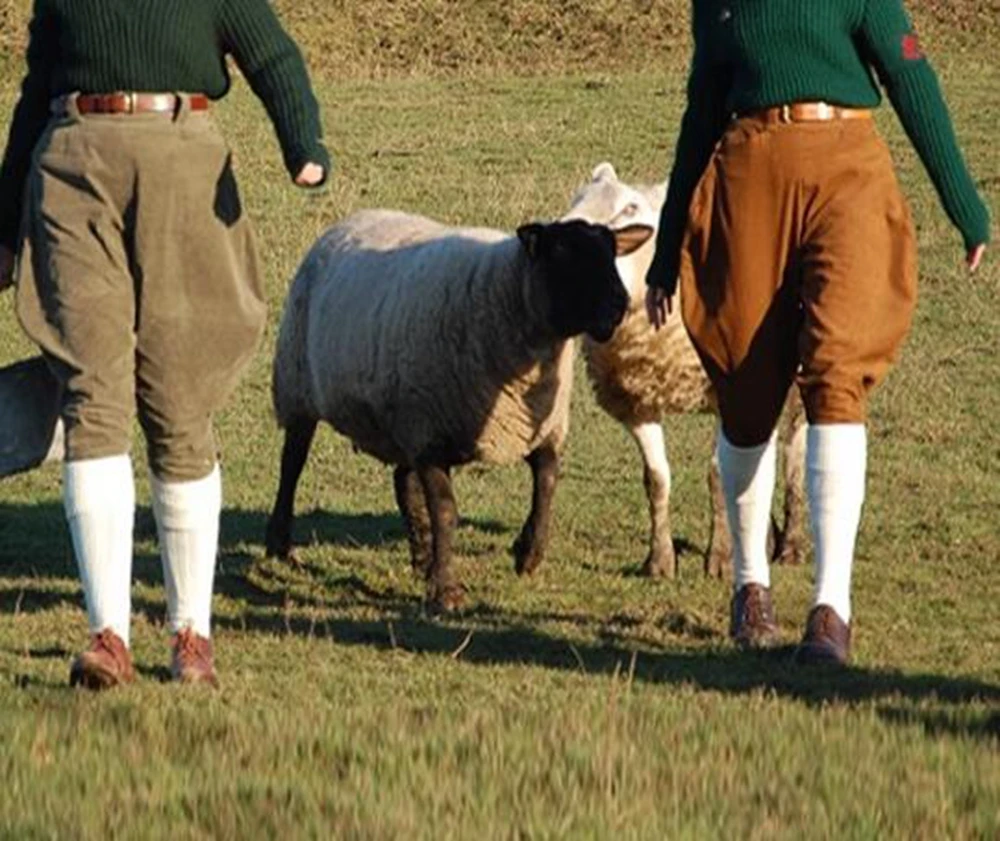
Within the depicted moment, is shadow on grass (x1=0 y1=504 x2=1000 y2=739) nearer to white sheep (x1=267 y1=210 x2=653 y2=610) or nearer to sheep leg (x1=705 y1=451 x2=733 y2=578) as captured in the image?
white sheep (x1=267 y1=210 x2=653 y2=610)

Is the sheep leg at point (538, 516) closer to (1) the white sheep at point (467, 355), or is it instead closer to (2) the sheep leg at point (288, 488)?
(1) the white sheep at point (467, 355)

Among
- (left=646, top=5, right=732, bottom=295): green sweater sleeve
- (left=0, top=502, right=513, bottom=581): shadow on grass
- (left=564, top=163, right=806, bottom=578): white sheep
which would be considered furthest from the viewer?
(left=0, top=502, right=513, bottom=581): shadow on grass

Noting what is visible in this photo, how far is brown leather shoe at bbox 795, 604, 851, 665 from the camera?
8.35m

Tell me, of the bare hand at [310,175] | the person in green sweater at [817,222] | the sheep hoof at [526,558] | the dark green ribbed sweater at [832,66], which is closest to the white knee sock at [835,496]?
the person in green sweater at [817,222]

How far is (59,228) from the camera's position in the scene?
7.54 meters

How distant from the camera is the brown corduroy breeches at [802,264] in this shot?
27.4 feet

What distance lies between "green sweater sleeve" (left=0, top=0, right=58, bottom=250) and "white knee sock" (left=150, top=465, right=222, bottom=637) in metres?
0.87

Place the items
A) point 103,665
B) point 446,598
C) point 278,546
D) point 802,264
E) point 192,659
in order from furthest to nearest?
point 278,546, point 446,598, point 802,264, point 192,659, point 103,665

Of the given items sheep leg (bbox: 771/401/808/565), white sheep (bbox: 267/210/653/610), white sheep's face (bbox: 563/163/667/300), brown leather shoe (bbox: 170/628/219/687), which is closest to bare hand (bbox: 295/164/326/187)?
brown leather shoe (bbox: 170/628/219/687)

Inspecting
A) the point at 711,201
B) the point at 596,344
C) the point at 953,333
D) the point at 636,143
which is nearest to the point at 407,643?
the point at 711,201

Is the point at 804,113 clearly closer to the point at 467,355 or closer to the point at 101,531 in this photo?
the point at 101,531

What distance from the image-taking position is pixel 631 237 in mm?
12016

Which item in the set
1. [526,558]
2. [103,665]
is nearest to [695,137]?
[103,665]

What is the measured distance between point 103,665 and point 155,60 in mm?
1659
